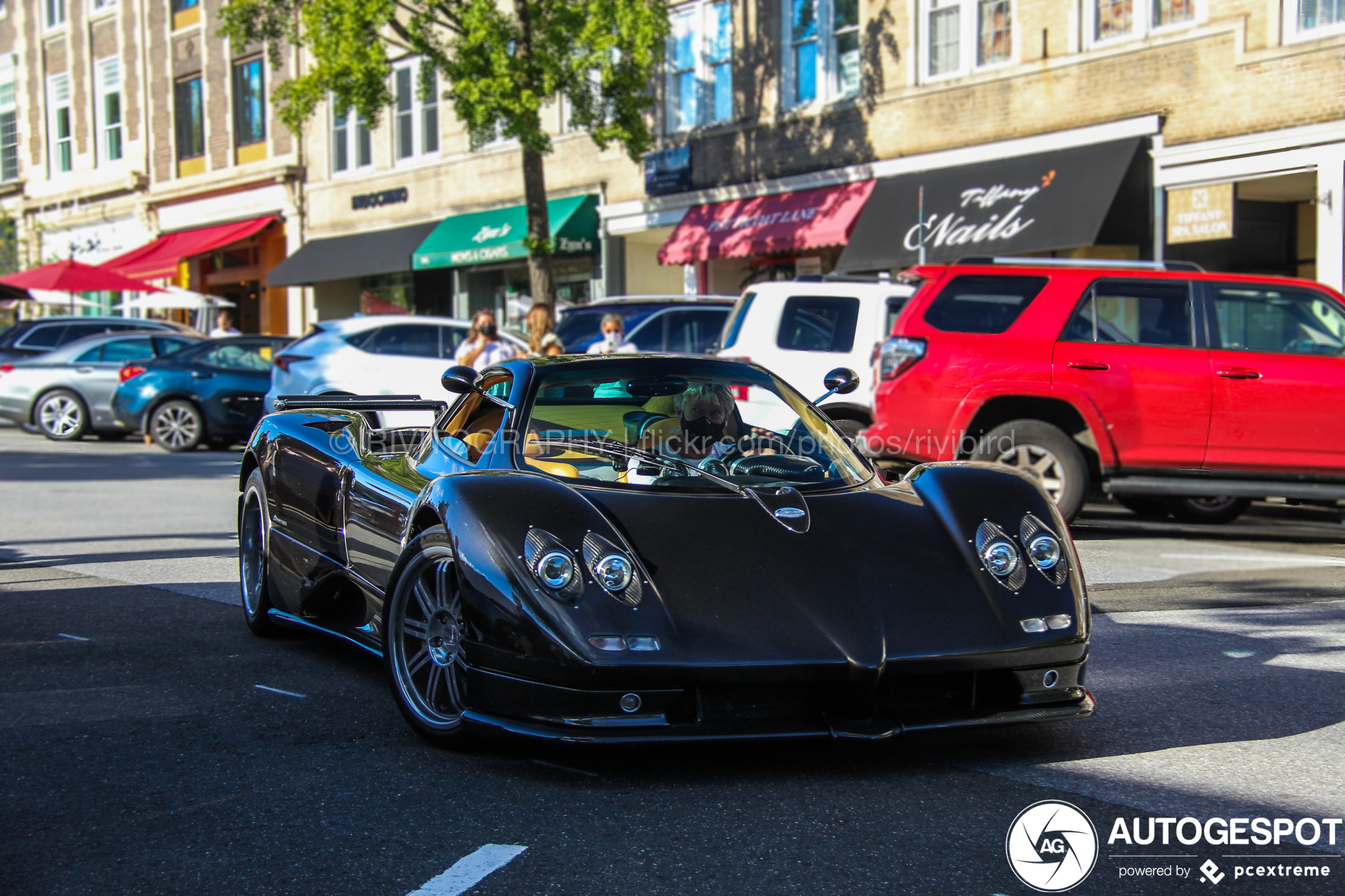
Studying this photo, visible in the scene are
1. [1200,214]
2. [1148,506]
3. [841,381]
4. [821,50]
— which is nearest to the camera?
[841,381]

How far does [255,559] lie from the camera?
6176mm

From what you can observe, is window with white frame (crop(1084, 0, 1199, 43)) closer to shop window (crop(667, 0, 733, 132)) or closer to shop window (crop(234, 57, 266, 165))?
shop window (crop(667, 0, 733, 132))

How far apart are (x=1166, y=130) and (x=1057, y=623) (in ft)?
45.8

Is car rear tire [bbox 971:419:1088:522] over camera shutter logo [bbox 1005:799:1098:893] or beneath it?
over

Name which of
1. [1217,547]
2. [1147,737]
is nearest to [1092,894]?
[1147,737]

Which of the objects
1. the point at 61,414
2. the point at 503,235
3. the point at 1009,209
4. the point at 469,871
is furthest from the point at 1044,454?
the point at 503,235

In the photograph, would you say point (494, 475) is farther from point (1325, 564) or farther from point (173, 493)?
point (173, 493)

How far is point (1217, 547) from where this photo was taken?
9.20 metres

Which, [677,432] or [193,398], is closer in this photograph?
[677,432]

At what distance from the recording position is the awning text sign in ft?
52.3

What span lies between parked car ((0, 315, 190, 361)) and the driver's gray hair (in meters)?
16.0

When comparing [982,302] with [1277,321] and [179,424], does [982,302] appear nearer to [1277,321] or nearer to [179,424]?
[1277,321]

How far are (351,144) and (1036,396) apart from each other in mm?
24219

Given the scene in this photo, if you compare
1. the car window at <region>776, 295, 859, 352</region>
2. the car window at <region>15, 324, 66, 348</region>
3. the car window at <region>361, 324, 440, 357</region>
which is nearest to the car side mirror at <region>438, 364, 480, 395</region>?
the car window at <region>776, 295, 859, 352</region>
